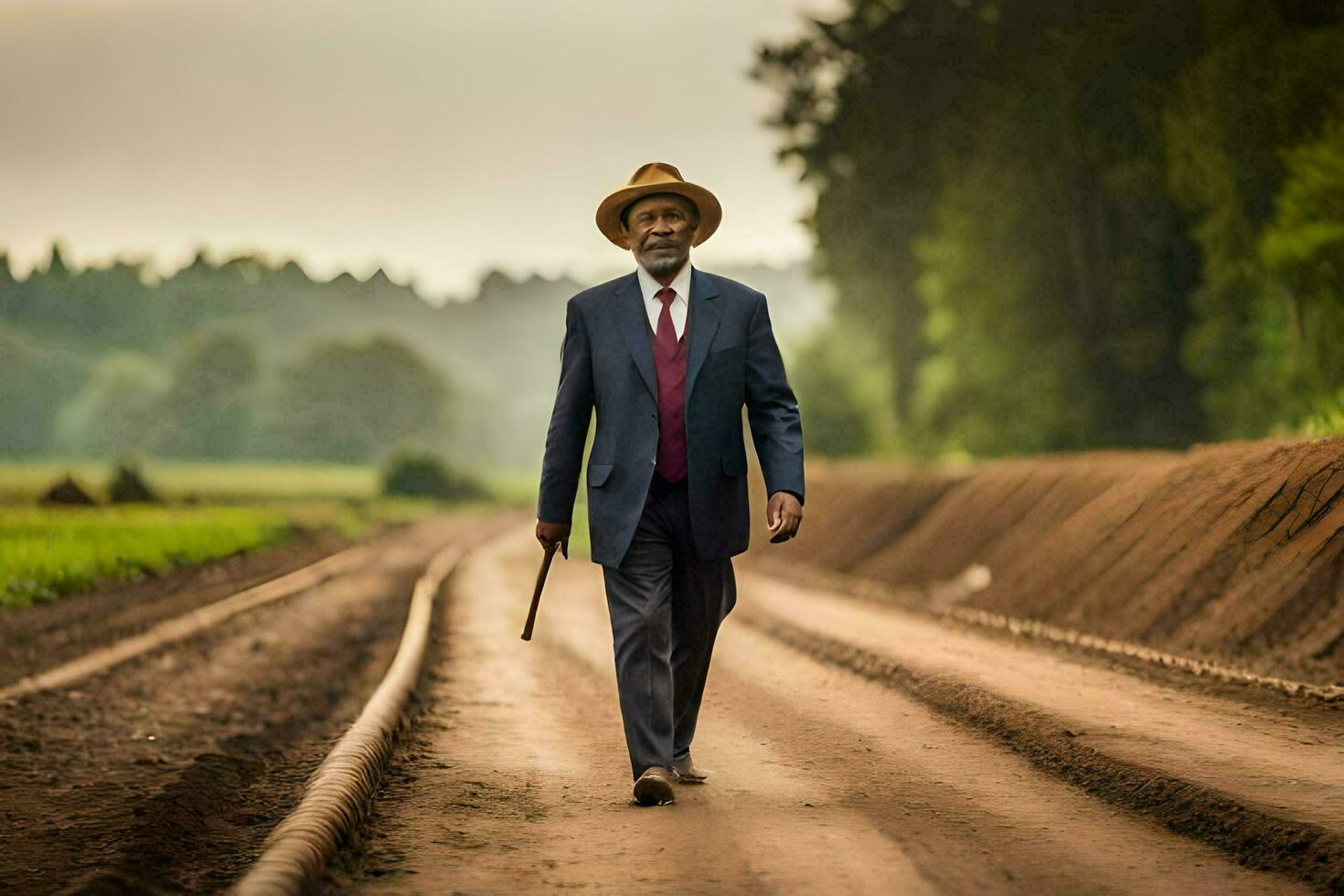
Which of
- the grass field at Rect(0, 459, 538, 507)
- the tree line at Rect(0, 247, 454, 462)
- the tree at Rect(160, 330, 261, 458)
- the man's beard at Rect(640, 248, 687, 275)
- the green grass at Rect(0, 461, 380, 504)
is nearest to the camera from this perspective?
the man's beard at Rect(640, 248, 687, 275)

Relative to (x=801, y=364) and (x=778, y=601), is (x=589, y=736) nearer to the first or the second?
(x=778, y=601)

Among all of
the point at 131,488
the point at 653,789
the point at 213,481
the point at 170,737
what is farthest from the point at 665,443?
the point at 213,481

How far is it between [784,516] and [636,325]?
40.7 inches

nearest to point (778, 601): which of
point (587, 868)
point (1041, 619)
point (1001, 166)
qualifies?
point (1041, 619)

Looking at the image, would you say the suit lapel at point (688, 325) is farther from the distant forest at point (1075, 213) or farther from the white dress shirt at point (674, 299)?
the distant forest at point (1075, 213)

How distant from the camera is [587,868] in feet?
18.1

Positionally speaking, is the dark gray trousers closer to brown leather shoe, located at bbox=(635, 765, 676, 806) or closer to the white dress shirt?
brown leather shoe, located at bbox=(635, 765, 676, 806)

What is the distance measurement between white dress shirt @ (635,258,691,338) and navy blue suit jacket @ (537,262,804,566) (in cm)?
3

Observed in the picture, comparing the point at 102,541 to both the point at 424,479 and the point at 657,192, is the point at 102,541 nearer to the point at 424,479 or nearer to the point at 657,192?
the point at 657,192

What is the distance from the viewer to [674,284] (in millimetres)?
7035

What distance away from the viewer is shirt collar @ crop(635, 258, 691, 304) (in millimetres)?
7031

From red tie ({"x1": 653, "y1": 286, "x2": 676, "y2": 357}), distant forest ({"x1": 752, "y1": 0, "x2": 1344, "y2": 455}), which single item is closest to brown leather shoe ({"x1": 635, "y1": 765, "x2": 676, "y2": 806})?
red tie ({"x1": 653, "y1": 286, "x2": 676, "y2": 357})

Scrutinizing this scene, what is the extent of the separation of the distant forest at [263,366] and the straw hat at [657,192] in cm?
4446

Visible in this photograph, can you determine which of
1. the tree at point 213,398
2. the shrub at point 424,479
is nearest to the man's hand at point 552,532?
the shrub at point 424,479
